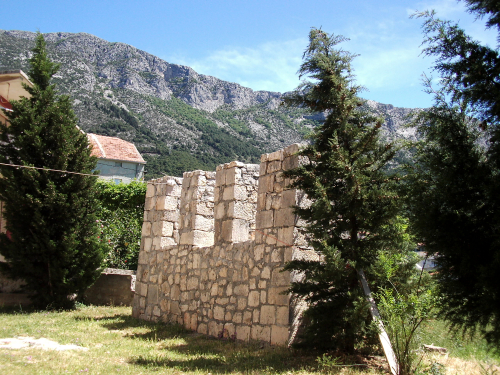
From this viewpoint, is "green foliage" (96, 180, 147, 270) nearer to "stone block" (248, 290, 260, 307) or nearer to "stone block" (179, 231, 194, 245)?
"stone block" (179, 231, 194, 245)

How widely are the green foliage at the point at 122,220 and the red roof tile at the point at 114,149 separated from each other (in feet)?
47.5

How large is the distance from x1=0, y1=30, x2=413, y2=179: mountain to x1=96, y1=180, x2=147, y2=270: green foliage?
22112 mm

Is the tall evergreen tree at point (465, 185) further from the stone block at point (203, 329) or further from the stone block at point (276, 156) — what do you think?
the stone block at point (203, 329)

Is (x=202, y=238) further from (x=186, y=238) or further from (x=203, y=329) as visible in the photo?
(x=203, y=329)

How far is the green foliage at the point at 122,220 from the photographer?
1344cm

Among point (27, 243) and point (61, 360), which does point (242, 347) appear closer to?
point (61, 360)

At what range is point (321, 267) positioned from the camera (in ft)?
17.5

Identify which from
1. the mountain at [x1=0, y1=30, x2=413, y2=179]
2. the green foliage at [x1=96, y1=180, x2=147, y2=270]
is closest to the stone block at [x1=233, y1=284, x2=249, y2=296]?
the green foliage at [x1=96, y1=180, x2=147, y2=270]

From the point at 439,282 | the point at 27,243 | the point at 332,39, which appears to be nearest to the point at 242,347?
the point at 439,282

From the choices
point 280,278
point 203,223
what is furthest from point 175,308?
point 280,278

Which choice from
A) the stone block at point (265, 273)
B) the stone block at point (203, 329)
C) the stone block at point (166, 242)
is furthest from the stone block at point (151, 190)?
the stone block at point (265, 273)

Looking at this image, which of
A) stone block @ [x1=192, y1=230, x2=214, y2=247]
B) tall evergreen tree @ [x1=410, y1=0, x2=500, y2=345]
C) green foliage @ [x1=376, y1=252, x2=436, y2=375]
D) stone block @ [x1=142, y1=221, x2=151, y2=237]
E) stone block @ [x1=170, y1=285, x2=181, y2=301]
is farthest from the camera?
stone block @ [x1=142, y1=221, x2=151, y2=237]

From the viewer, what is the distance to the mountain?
43875 mm

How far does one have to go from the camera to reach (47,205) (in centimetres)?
1089
